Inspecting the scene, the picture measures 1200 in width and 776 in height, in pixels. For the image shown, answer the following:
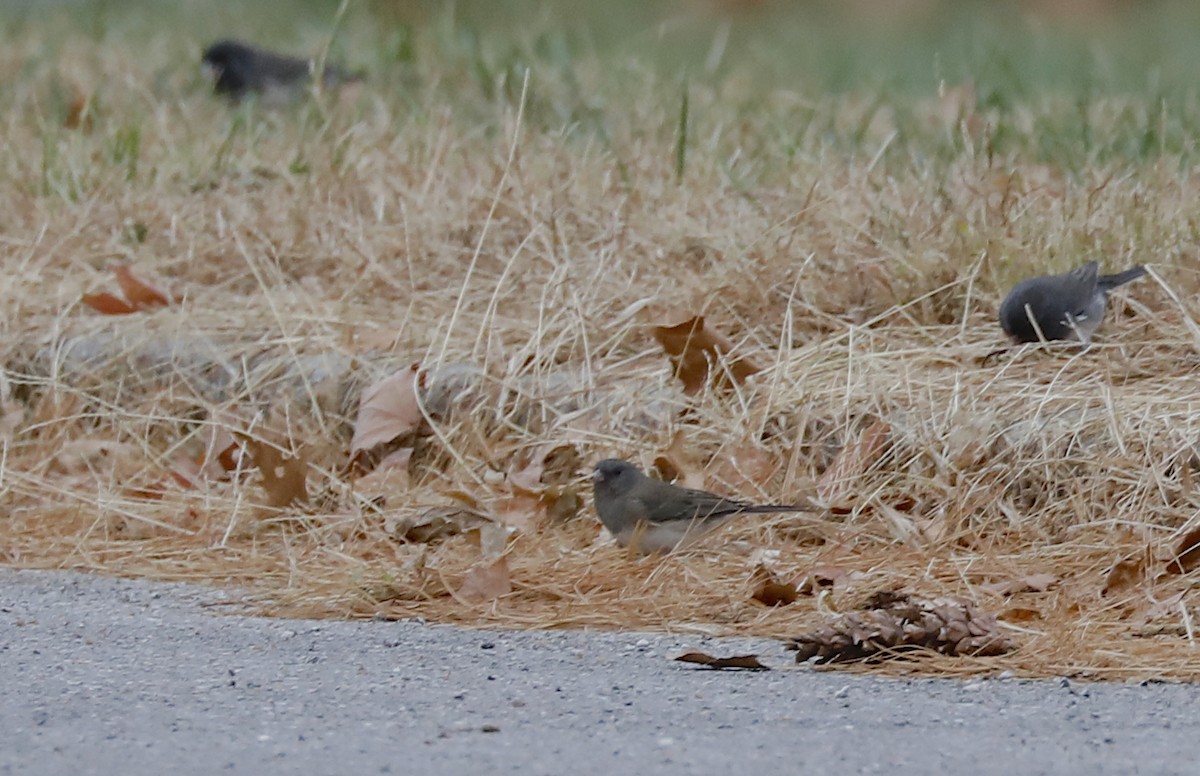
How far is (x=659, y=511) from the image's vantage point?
4293mm

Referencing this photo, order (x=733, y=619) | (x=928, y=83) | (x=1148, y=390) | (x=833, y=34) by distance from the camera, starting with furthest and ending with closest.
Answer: (x=833, y=34) → (x=928, y=83) → (x=1148, y=390) → (x=733, y=619)

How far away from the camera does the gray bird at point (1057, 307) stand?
4809mm

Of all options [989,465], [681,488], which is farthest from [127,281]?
[989,465]

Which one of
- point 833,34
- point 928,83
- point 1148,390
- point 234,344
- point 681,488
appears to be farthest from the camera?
point 833,34

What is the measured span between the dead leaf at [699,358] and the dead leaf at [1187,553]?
4.49 feet

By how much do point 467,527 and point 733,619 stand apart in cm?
95

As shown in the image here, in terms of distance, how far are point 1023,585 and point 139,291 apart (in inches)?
123

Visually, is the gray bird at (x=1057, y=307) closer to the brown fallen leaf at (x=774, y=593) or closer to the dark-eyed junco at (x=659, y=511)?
the dark-eyed junco at (x=659, y=511)

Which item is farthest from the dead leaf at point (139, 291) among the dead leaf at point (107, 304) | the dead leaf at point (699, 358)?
the dead leaf at point (699, 358)

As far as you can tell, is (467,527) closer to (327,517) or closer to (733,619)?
(327,517)

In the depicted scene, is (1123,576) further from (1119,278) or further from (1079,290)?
(1119,278)

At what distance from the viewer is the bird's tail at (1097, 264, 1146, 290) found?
5.00m

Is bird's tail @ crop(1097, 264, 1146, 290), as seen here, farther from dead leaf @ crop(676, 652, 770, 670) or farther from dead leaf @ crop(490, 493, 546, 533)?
dead leaf @ crop(676, 652, 770, 670)

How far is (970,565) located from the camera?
411 centimetres
